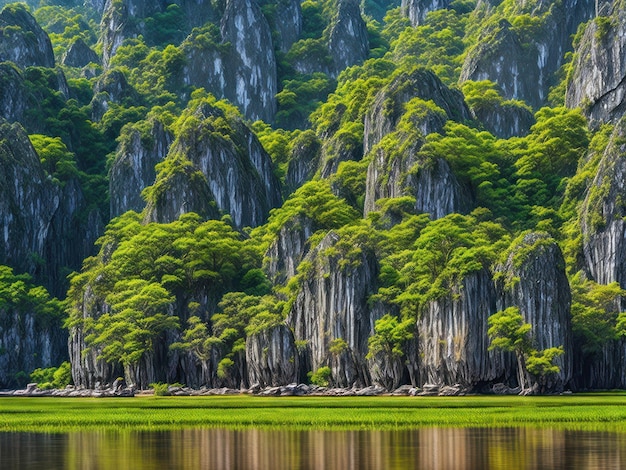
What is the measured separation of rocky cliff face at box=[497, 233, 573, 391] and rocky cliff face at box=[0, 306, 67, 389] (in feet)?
157

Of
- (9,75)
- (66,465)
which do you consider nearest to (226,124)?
(9,75)

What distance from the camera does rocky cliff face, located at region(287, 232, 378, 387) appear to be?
102 metres

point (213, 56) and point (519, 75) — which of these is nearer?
point (519, 75)

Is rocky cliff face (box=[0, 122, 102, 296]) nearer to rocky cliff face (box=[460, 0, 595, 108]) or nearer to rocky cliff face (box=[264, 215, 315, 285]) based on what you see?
rocky cliff face (box=[264, 215, 315, 285])

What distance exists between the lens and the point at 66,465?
129 feet

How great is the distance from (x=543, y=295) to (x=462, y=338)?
22.1ft

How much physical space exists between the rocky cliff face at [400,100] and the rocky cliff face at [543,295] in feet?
150

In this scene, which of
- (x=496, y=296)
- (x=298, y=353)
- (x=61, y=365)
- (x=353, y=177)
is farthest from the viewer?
(x=353, y=177)

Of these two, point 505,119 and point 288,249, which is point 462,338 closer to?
point 288,249

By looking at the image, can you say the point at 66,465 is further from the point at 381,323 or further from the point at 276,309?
the point at 276,309

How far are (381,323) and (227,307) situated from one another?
53.6 feet

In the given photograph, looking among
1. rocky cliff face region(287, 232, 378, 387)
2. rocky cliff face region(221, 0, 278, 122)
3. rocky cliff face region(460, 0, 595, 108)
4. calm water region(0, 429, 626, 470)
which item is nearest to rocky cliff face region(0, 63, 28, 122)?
rocky cliff face region(221, 0, 278, 122)

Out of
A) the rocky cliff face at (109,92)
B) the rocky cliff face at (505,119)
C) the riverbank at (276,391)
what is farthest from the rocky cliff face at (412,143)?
the rocky cliff face at (109,92)

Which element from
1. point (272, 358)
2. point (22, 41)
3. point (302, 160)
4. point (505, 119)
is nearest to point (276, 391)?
point (272, 358)
